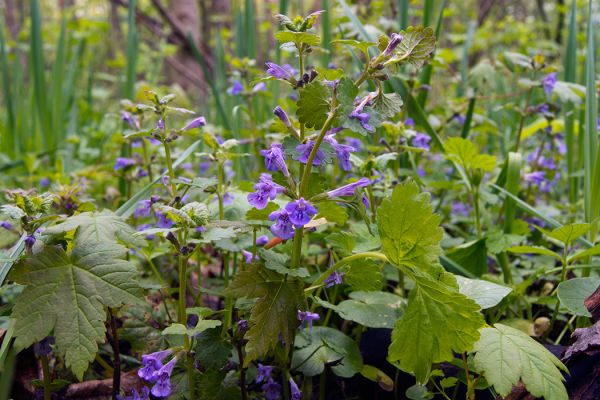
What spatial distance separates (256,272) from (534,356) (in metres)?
0.49

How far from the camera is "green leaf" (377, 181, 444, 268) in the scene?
900 mm

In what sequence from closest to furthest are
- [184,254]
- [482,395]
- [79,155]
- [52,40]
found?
[184,254] < [482,395] < [79,155] < [52,40]

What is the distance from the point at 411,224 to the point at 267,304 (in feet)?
0.93

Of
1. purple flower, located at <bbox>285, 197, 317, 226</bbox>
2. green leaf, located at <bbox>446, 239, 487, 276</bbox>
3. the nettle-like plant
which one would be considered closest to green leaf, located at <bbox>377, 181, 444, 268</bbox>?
the nettle-like plant

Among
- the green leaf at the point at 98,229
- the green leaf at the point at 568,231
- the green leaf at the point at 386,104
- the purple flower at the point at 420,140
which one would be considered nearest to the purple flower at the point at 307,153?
the green leaf at the point at 386,104

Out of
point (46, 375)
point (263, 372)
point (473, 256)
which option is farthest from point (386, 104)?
point (46, 375)

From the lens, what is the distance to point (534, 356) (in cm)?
90

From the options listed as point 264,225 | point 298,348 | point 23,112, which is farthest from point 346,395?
point 23,112

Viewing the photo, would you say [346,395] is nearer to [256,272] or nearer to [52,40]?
[256,272]

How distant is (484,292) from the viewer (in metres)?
1.06

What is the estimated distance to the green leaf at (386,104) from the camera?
0.93 m

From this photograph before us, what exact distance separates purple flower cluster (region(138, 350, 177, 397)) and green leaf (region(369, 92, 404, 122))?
1.98 feet

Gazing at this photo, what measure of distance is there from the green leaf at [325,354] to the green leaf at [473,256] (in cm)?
47

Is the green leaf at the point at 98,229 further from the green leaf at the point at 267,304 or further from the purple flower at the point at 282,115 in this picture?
the purple flower at the point at 282,115
